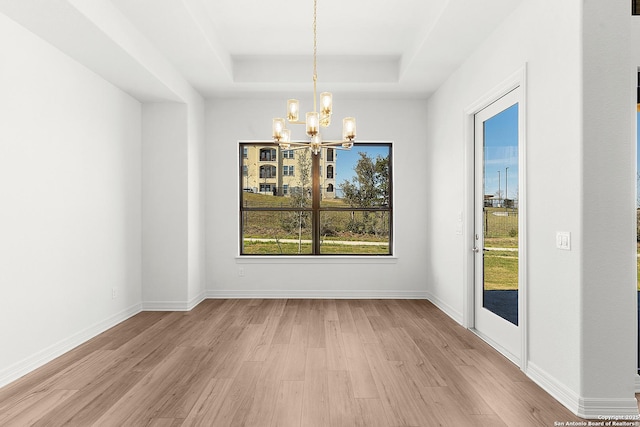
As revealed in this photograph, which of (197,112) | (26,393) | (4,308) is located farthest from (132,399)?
(197,112)

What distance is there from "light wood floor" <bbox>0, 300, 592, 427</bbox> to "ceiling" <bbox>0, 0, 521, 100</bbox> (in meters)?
2.68

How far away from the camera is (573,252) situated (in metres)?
2.50

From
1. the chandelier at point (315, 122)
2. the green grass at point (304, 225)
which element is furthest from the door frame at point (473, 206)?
the green grass at point (304, 225)

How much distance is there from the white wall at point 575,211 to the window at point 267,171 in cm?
369

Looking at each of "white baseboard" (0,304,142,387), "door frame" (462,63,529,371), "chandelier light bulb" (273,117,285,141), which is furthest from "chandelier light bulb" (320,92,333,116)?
"white baseboard" (0,304,142,387)

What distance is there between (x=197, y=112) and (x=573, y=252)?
4702 mm

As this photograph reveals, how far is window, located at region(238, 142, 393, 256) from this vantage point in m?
6.02

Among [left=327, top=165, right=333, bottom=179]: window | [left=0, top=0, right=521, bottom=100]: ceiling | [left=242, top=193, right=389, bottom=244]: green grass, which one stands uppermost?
[left=0, top=0, right=521, bottom=100]: ceiling

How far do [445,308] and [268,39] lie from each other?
3.83 m

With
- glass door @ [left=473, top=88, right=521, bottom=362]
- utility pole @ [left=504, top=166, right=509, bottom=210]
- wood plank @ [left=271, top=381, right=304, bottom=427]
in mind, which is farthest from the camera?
utility pole @ [left=504, top=166, right=509, bottom=210]

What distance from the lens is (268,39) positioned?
15.0 feet

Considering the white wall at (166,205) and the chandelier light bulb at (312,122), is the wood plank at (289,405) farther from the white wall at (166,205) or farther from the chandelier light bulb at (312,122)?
the white wall at (166,205)

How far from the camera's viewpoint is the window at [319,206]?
6020 millimetres

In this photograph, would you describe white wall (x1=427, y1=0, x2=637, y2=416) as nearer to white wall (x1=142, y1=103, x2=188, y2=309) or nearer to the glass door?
the glass door
